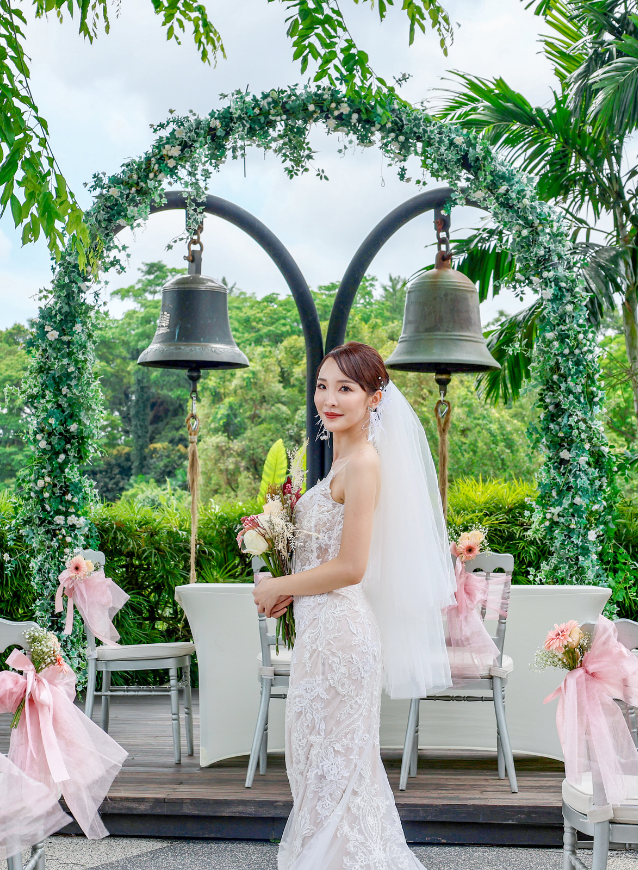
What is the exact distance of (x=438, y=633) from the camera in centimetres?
289

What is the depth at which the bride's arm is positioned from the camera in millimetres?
2447

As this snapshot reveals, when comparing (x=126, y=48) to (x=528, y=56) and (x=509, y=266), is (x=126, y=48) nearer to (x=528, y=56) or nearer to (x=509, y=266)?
(x=528, y=56)

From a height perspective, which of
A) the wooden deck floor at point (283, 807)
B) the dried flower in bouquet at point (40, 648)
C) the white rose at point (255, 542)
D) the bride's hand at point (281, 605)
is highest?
the white rose at point (255, 542)

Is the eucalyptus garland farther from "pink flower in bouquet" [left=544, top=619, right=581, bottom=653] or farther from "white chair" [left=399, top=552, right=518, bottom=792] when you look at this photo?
"pink flower in bouquet" [left=544, top=619, right=581, bottom=653]

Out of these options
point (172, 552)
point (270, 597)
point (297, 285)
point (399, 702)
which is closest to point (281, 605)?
point (270, 597)

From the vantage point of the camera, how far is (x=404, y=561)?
274cm

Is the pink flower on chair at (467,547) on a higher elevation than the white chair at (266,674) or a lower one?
higher

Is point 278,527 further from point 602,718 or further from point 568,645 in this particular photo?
point 602,718

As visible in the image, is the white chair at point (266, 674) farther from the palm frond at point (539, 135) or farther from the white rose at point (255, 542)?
the palm frond at point (539, 135)

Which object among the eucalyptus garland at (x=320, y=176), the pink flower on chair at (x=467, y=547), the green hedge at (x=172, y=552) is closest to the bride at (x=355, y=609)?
the pink flower on chair at (x=467, y=547)

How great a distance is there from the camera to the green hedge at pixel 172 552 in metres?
6.82

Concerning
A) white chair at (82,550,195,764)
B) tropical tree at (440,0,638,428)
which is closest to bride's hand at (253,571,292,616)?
white chair at (82,550,195,764)

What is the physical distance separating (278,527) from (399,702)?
2314mm

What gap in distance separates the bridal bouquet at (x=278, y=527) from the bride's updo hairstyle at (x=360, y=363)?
29 cm
